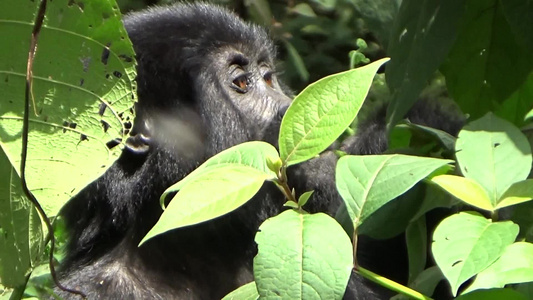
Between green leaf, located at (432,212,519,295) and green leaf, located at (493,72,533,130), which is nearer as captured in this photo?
green leaf, located at (432,212,519,295)

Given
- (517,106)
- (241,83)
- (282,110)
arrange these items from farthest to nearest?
(241,83), (282,110), (517,106)

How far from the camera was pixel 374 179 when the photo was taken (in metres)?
1.14

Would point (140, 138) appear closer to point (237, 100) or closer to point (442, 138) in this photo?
point (237, 100)

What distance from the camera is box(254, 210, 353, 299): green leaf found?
3.40 ft

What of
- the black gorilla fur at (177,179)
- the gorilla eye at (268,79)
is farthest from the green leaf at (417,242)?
the gorilla eye at (268,79)

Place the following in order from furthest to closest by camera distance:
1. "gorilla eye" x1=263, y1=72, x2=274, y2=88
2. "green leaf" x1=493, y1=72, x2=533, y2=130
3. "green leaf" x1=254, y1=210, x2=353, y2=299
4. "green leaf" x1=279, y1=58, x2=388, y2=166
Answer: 1. "gorilla eye" x1=263, y1=72, x2=274, y2=88
2. "green leaf" x1=493, y1=72, x2=533, y2=130
3. "green leaf" x1=279, y1=58, x2=388, y2=166
4. "green leaf" x1=254, y1=210, x2=353, y2=299

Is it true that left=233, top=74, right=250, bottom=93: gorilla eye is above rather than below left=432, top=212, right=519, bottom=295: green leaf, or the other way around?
below

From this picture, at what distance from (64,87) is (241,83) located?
1421 millimetres

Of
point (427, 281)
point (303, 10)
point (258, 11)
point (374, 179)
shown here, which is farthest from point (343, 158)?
point (303, 10)

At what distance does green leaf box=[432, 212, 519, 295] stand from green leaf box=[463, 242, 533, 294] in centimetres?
2

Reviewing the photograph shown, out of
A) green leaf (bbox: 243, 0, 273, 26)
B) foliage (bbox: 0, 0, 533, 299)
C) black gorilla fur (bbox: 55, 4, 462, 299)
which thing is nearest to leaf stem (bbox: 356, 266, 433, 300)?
foliage (bbox: 0, 0, 533, 299)

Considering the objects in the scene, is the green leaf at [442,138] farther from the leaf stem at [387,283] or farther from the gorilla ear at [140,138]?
the gorilla ear at [140,138]

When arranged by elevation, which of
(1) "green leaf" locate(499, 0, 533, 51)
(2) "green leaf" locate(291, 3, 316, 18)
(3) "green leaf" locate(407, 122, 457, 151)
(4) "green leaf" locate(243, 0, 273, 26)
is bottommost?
(2) "green leaf" locate(291, 3, 316, 18)

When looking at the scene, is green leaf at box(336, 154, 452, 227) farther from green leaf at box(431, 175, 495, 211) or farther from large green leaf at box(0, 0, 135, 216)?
large green leaf at box(0, 0, 135, 216)
